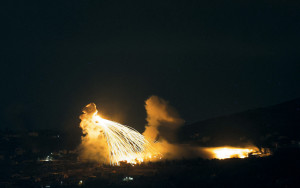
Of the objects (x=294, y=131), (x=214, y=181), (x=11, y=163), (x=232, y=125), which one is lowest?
(x=214, y=181)

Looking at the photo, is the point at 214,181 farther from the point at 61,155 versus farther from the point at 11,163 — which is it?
the point at 61,155

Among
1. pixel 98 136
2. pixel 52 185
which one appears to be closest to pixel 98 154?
pixel 98 136

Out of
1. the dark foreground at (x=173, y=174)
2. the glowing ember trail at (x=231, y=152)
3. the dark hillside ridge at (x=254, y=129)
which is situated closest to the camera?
the dark foreground at (x=173, y=174)

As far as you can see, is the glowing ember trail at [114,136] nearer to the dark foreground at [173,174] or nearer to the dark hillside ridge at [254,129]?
the dark foreground at [173,174]

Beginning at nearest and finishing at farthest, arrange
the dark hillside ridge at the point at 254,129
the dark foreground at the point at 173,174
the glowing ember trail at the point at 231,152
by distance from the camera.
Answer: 1. the dark foreground at the point at 173,174
2. the glowing ember trail at the point at 231,152
3. the dark hillside ridge at the point at 254,129

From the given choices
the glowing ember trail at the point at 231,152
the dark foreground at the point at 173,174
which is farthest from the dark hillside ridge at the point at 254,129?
the dark foreground at the point at 173,174

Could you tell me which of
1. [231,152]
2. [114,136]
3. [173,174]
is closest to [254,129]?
[231,152]

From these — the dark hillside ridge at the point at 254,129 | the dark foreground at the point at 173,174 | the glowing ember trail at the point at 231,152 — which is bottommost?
the dark foreground at the point at 173,174

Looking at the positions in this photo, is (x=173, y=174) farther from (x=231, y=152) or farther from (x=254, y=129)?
(x=254, y=129)
